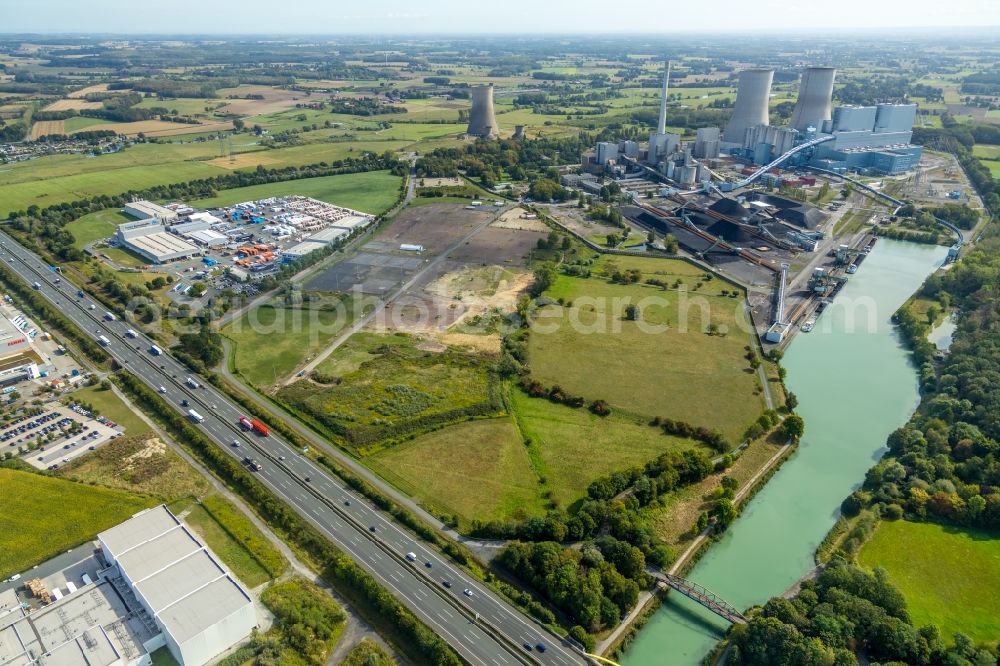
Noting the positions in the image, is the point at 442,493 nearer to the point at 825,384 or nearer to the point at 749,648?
the point at 749,648

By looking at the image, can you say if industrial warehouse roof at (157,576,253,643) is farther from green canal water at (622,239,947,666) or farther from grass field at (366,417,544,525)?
green canal water at (622,239,947,666)

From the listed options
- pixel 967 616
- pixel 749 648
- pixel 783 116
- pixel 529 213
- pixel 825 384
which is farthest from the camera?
pixel 783 116

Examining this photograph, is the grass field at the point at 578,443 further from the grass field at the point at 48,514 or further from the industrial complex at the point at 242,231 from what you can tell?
the industrial complex at the point at 242,231

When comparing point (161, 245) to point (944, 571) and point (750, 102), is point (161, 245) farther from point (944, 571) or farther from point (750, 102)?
point (750, 102)

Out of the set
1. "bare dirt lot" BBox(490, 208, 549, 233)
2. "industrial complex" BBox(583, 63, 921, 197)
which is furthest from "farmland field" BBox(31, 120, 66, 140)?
"industrial complex" BBox(583, 63, 921, 197)

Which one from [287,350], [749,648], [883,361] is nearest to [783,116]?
[883,361]
